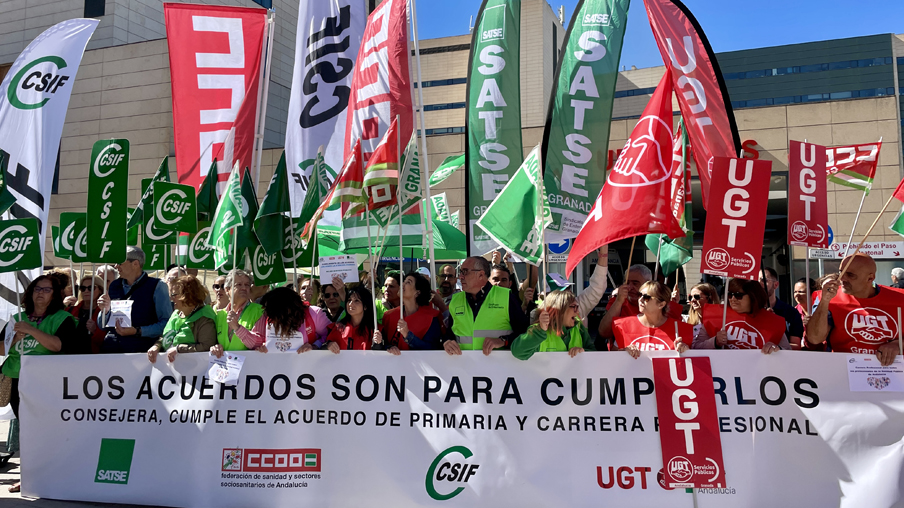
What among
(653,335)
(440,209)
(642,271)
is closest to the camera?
(653,335)

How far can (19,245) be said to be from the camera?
596 centimetres

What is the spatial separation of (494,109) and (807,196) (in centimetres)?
399

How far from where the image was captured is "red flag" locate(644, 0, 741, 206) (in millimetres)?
6379

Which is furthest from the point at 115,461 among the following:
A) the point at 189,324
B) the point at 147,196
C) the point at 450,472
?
the point at 147,196

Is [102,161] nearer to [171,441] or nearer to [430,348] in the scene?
[171,441]

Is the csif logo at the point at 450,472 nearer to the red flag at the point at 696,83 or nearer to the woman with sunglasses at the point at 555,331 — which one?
the woman with sunglasses at the point at 555,331

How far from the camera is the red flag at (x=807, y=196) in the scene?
17.2 ft

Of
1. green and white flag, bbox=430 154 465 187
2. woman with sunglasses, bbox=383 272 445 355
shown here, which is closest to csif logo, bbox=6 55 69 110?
woman with sunglasses, bbox=383 272 445 355

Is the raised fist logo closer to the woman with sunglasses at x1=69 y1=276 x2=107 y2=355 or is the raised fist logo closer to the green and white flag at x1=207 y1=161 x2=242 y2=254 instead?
the green and white flag at x1=207 y1=161 x2=242 y2=254

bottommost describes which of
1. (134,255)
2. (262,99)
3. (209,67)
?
(134,255)

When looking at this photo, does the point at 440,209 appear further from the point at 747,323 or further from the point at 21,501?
the point at 21,501

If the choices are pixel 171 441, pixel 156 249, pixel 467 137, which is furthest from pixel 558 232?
pixel 156 249

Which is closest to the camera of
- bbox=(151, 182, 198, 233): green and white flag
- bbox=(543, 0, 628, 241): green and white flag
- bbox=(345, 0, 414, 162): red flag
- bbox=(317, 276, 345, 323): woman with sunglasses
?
bbox=(317, 276, 345, 323): woman with sunglasses

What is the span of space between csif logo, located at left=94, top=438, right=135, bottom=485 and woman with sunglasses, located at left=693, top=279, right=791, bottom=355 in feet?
14.7
